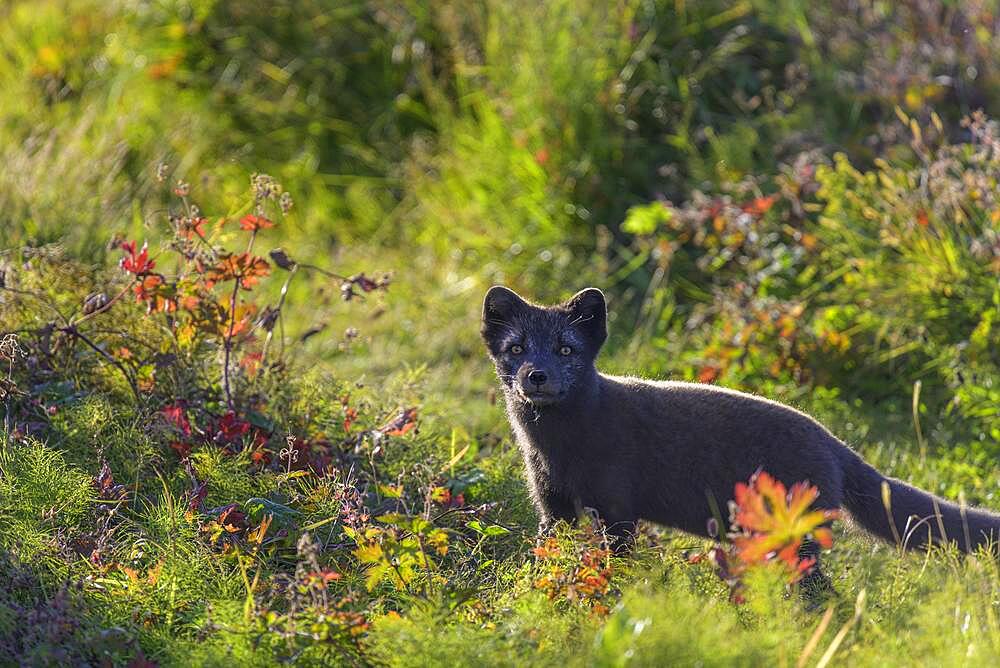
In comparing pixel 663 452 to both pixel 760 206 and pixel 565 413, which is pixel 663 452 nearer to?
pixel 565 413

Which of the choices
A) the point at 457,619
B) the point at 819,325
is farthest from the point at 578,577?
the point at 819,325

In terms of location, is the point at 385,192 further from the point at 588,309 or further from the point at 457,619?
the point at 457,619

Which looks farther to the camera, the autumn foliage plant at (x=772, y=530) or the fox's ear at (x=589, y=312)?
the fox's ear at (x=589, y=312)

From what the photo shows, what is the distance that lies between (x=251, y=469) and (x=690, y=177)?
4094mm

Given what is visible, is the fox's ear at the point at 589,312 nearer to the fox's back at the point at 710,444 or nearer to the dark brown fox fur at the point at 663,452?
the dark brown fox fur at the point at 663,452

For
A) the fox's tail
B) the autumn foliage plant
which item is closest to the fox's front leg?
the fox's tail

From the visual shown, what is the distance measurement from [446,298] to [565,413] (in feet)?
11.1

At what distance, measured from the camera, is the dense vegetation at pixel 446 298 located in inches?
154

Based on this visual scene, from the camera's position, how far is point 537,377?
463cm

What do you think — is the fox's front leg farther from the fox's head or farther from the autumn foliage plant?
the autumn foliage plant

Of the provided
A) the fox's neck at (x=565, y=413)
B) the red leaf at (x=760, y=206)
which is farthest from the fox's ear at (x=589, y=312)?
the red leaf at (x=760, y=206)

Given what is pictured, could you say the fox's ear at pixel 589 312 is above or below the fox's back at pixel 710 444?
above

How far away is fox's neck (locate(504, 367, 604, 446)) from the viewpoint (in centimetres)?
481

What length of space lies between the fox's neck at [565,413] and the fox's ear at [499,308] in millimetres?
307
